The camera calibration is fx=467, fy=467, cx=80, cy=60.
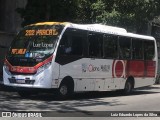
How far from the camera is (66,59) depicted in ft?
57.8

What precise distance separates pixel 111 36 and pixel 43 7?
4.84 metres

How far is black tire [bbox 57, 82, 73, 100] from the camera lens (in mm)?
17625

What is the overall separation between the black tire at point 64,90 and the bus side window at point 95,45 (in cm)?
189

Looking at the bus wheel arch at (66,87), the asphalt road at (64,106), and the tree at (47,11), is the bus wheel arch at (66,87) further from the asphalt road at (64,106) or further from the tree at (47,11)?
the tree at (47,11)

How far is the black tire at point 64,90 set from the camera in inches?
694

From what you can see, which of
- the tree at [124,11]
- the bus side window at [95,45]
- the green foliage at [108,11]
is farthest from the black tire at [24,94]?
the tree at [124,11]

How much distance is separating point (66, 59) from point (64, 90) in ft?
3.93

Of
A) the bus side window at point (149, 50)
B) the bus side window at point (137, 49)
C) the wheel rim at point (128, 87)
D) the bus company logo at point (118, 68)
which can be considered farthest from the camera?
the bus side window at point (149, 50)

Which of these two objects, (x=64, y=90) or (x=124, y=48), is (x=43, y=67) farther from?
(x=124, y=48)

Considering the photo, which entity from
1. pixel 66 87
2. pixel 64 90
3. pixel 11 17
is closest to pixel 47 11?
pixel 11 17

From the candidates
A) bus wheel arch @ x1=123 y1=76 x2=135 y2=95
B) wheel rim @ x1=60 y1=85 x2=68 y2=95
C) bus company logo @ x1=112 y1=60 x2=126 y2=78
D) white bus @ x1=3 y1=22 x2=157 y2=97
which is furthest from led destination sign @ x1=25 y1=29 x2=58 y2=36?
bus wheel arch @ x1=123 y1=76 x2=135 y2=95

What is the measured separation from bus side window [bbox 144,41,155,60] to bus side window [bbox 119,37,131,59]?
1806 millimetres

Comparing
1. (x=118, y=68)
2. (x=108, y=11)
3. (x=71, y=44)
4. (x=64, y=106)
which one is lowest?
(x=64, y=106)

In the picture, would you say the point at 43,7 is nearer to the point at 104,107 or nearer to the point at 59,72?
the point at 59,72
